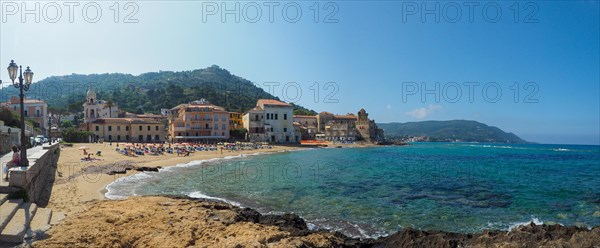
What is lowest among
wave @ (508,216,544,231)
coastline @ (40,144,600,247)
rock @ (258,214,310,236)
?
wave @ (508,216,544,231)

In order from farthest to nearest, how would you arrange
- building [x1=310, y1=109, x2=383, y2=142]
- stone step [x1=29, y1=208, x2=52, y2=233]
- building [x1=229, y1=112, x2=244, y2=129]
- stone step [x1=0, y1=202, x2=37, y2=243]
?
building [x1=310, y1=109, x2=383, y2=142], building [x1=229, y1=112, x2=244, y2=129], stone step [x1=29, y1=208, x2=52, y2=233], stone step [x1=0, y1=202, x2=37, y2=243]

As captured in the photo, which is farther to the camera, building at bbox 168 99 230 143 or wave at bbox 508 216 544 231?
building at bbox 168 99 230 143

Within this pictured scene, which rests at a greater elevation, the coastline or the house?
the house

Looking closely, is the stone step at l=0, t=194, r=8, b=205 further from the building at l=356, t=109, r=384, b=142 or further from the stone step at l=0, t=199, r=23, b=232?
the building at l=356, t=109, r=384, b=142

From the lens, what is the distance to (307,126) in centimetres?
10631

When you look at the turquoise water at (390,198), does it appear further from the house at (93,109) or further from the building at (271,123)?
the house at (93,109)

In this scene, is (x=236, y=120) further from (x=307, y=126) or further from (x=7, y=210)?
(x=7, y=210)

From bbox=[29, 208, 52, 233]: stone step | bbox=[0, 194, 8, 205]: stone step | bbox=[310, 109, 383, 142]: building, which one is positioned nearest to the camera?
bbox=[29, 208, 52, 233]: stone step

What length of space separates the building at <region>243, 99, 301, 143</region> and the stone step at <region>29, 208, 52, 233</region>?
60305 mm

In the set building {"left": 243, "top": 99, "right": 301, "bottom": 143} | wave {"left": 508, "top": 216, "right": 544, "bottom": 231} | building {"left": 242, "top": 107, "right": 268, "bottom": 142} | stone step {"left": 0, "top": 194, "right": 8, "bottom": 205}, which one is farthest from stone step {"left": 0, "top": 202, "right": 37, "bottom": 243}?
building {"left": 243, "top": 99, "right": 301, "bottom": 143}

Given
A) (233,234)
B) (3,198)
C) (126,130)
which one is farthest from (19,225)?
(126,130)

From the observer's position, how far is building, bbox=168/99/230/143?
63469mm

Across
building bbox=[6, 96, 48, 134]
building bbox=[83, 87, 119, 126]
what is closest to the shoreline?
building bbox=[83, 87, 119, 126]

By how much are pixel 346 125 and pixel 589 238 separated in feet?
306
